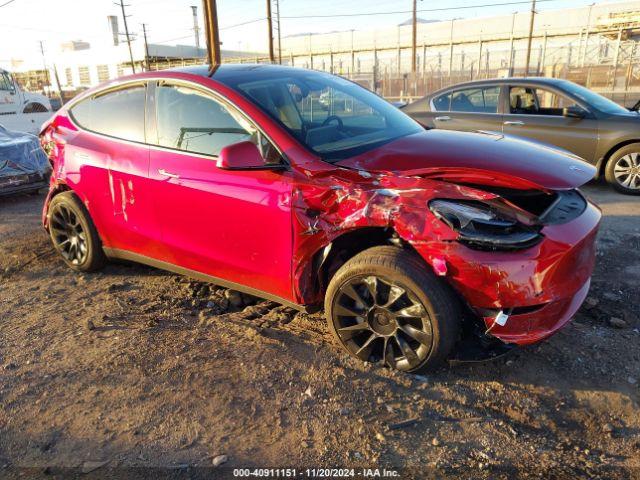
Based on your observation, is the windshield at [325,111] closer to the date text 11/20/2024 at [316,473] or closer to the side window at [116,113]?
the side window at [116,113]

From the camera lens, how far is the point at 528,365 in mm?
2943

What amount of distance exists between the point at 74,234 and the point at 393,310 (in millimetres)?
3103

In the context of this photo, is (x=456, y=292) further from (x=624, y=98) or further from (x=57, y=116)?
(x=624, y=98)

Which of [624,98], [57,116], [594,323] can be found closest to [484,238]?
[594,323]

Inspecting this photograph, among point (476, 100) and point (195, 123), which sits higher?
point (195, 123)

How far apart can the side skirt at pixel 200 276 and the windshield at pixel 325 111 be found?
956 millimetres

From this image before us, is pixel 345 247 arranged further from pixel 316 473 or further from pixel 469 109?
pixel 469 109

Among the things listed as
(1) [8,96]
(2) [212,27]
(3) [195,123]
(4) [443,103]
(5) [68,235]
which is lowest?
(5) [68,235]

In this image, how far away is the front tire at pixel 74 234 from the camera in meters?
4.25

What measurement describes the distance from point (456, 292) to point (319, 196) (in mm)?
919

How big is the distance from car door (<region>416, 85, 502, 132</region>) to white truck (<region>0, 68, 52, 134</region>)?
11672 millimetres

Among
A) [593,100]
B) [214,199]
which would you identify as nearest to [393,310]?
[214,199]

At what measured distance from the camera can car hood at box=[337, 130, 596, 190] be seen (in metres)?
2.63

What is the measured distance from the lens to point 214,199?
325 centimetres
